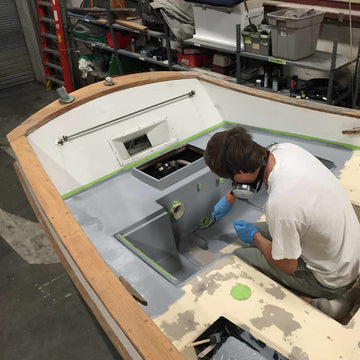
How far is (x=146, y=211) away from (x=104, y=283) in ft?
2.34

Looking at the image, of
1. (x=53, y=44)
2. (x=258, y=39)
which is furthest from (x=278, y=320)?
(x=53, y=44)

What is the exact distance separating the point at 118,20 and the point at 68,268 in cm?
368

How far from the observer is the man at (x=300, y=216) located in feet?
4.01

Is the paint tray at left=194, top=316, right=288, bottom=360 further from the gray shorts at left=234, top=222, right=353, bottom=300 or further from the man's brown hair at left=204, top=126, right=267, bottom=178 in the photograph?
the man's brown hair at left=204, top=126, right=267, bottom=178

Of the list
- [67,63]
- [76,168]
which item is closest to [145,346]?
[76,168]

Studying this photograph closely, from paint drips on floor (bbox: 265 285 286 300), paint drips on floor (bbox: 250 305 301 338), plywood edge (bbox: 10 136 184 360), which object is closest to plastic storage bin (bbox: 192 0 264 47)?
plywood edge (bbox: 10 136 184 360)

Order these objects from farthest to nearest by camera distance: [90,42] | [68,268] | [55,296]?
[90,42]
[55,296]
[68,268]

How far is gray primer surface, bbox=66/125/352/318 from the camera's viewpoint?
4.70 ft

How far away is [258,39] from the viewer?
319 centimetres

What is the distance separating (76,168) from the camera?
2105 mm

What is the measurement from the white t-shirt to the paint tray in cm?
28

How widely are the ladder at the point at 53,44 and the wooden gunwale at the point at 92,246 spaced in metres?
3.64

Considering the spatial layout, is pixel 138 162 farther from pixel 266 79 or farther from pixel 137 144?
pixel 266 79

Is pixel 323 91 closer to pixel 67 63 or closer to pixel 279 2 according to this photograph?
pixel 279 2
